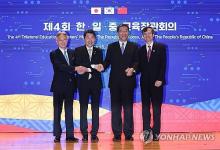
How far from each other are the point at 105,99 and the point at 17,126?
1320 mm

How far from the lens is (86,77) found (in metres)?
5.55

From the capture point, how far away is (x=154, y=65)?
5.56 meters

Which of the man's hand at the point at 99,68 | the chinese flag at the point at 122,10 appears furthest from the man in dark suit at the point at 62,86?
the chinese flag at the point at 122,10

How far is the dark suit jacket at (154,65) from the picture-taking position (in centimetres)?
554

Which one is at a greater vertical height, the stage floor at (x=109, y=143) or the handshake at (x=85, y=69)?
the handshake at (x=85, y=69)

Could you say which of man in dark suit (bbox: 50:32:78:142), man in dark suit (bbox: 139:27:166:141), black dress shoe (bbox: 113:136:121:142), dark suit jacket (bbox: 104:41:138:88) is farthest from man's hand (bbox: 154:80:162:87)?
man in dark suit (bbox: 50:32:78:142)

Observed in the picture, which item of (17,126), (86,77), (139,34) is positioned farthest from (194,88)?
(17,126)

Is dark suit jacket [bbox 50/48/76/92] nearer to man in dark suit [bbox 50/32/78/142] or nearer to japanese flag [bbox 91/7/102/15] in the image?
man in dark suit [bbox 50/32/78/142]

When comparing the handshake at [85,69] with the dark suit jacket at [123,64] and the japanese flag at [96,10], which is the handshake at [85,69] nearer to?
the dark suit jacket at [123,64]

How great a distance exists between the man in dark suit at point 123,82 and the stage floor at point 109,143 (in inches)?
A: 8.1

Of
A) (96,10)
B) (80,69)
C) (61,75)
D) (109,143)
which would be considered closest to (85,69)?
(80,69)

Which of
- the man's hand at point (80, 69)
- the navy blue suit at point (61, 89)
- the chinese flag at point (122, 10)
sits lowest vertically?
the navy blue suit at point (61, 89)

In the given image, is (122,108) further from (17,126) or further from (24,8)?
(24,8)

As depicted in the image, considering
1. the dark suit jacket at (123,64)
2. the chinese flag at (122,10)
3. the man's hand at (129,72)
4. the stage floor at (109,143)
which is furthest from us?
the chinese flag at (122,10)
